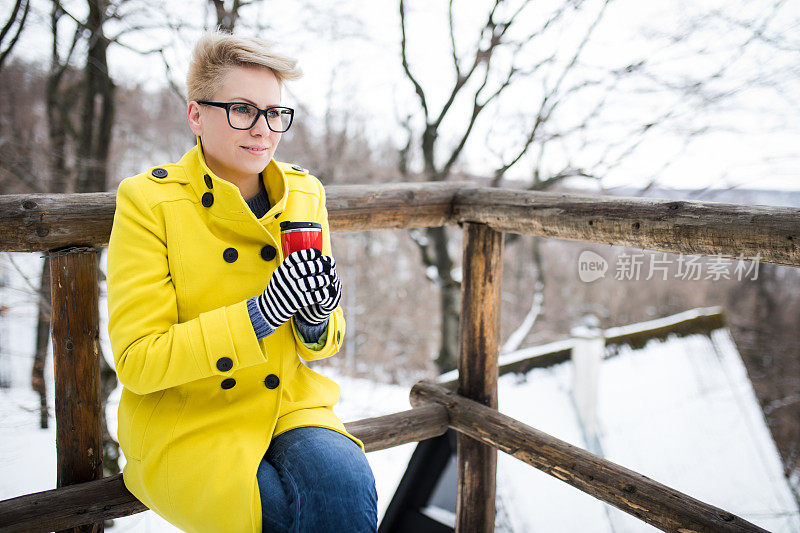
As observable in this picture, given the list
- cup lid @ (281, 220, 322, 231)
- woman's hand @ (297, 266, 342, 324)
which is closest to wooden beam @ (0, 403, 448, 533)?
woman's hand @ (297, 266, 342, 324)

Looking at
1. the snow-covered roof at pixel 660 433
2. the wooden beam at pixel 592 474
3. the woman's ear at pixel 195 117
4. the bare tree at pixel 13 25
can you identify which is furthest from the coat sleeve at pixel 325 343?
the bare tree at pixel 13 25

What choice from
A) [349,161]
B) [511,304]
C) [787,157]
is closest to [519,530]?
[787,157]

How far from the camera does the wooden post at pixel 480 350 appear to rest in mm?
1963

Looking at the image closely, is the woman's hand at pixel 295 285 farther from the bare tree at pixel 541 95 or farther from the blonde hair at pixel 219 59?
the bare tree at pixel 541 95

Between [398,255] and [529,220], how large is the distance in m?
11.4

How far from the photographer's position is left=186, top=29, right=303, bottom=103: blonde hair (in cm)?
121

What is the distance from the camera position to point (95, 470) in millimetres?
1436

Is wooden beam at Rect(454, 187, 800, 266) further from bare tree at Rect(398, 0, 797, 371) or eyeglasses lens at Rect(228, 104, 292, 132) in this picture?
bare tree at Rect(398, 0, 797, 371)

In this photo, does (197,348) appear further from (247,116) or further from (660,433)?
(660,433)

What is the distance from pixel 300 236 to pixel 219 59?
1.43ft

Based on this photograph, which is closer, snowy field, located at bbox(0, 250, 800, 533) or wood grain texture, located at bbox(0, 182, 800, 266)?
wood grain texture, located at bbox(0, 182, 800, 266)

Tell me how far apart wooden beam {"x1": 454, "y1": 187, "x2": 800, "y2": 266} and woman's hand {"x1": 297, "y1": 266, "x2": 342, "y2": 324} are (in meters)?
0.78

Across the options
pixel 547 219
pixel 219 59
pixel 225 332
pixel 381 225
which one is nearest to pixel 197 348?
pixel 225 332

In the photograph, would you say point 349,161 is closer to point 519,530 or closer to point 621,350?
point 621,350
